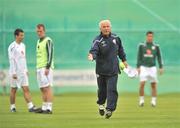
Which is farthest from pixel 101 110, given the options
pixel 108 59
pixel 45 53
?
pixel 45 53

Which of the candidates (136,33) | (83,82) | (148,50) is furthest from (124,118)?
(136,33)

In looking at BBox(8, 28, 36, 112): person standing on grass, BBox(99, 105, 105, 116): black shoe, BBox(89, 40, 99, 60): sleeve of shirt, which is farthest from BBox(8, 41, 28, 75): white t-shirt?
BBox(89, 40, 99, 60): sleeve of shirt

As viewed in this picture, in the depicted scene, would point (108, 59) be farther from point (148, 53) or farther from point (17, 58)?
point (148, 53)

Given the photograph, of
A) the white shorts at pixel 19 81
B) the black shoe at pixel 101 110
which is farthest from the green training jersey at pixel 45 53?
the black shoe at pixel 101 110

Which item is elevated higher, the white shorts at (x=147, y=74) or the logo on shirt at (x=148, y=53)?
the logo on shirt at (x=148, y=53)

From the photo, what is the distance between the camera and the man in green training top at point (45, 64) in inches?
831

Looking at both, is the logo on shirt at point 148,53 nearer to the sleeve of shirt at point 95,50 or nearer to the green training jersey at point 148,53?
the green training jersey at point 148,53

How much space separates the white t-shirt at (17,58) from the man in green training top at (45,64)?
2.72 ft

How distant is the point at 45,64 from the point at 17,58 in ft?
3.70

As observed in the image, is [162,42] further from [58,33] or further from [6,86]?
[6,86]

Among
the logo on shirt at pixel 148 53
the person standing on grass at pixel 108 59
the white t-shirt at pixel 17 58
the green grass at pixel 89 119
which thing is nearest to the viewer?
the green grass at pixel 89 119

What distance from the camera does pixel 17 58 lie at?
22.0 metres

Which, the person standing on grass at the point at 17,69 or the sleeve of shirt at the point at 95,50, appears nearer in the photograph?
the sleeve of shirt at the point at 95,50

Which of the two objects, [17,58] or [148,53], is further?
[148,53]
